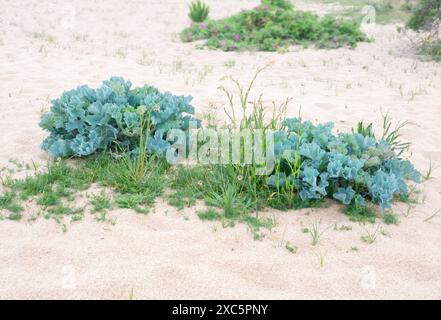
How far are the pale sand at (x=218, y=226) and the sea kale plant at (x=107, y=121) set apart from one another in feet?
0.94

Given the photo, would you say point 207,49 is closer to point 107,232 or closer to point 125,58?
point 125,58

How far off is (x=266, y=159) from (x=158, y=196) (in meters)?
0.77

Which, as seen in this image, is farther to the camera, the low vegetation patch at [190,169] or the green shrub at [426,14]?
the green shrub at [426,14]

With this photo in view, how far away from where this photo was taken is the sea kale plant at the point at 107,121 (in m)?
3.73

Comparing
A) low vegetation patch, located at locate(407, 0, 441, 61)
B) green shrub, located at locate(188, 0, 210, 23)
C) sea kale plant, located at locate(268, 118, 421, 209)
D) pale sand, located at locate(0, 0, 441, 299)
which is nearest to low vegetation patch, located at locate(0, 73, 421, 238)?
sea kale plant, located at locate(268, 118, 421, 209)

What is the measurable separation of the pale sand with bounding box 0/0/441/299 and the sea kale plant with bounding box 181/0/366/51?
1.15 feet

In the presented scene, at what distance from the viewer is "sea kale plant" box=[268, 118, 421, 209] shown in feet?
10.6

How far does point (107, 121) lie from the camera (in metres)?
3.74

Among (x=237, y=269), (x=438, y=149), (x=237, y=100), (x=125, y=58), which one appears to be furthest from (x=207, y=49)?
(x=237, y=269)

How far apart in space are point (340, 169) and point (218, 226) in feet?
2.83

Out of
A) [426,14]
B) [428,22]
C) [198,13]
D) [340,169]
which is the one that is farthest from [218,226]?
[198,13]

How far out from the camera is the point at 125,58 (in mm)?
7316

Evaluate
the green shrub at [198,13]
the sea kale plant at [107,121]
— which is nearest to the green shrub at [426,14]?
the green shrub at [198,13]

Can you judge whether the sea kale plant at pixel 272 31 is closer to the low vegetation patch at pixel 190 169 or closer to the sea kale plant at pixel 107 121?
the sea kale plant at pixel 107 121
